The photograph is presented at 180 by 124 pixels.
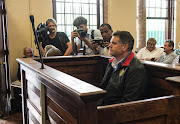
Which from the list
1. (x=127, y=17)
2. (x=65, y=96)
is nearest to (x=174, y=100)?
(x=65, y=96)

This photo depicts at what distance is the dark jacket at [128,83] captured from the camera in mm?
1975

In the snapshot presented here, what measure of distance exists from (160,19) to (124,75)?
600cm

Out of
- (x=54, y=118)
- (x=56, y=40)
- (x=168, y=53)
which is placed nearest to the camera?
(x=54, y=118)

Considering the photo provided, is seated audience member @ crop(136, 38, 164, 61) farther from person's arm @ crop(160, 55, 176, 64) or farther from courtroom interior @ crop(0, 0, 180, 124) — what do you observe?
person's arm @ crop(160, 55, 176, 64)

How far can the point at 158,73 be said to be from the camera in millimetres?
2148

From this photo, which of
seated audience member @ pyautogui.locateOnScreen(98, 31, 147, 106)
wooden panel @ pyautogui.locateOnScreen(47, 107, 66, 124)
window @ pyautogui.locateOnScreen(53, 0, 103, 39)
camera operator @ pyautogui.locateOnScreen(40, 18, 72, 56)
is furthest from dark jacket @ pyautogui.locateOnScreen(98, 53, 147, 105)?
window @ pyautogui.locateOnScreen(53, 0, 103, 39)

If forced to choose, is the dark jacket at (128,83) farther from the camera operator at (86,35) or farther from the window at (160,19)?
the window at (160,19)

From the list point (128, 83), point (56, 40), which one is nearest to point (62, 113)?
point (128, 83)

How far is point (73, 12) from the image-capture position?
610cm

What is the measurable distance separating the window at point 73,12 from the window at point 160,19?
1890mm

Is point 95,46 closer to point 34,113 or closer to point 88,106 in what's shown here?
point 34,113

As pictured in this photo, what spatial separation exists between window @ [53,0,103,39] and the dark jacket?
3.97 m

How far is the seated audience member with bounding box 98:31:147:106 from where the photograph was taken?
1.99 m

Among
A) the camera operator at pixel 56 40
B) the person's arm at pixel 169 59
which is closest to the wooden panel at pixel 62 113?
the camera operator at pixel 56 40
